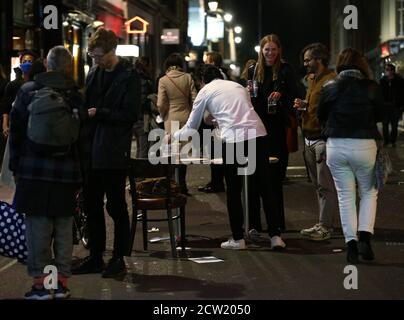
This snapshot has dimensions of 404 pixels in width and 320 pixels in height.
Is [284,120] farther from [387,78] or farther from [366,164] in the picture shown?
[387,78]

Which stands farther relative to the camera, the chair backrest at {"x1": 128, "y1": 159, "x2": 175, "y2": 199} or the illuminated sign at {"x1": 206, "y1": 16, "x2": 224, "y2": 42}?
the illuminated sign at {"x1": 206, "y1": 16, "x2": 224, "y2": 42}

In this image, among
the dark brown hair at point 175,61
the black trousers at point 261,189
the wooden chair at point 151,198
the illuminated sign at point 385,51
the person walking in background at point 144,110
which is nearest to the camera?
the wooden chair at point 151,198

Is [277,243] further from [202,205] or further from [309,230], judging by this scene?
[202,205]

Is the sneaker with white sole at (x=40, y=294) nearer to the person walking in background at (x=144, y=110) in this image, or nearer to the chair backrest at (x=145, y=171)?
the chair backrest at (x=145, y=171)

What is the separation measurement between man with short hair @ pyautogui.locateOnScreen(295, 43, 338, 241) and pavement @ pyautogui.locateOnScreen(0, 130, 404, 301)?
180 millimetres

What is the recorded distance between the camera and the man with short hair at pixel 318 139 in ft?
29.8

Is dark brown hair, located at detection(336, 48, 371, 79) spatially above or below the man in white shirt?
above

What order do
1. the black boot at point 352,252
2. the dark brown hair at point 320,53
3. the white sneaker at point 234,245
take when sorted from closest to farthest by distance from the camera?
the black boot at point 352,252, the white sneaker at point 234,245, the dark brown hair at point 320,53

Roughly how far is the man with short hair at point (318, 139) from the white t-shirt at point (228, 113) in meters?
0.83

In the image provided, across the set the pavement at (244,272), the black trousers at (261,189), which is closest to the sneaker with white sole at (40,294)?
the pavement at (244,272)

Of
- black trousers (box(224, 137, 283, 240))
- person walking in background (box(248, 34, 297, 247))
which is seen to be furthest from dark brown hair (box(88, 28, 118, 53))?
person walking in background (box(248, 34, 297, 247))

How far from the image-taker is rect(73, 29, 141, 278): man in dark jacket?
730 centimetres

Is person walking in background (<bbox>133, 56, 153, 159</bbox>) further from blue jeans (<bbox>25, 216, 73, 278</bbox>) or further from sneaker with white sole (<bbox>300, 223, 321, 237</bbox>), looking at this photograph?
blue jeans (<bbox>25, 216, 73, 278</bbox>)

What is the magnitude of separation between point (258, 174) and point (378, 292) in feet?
7.95
